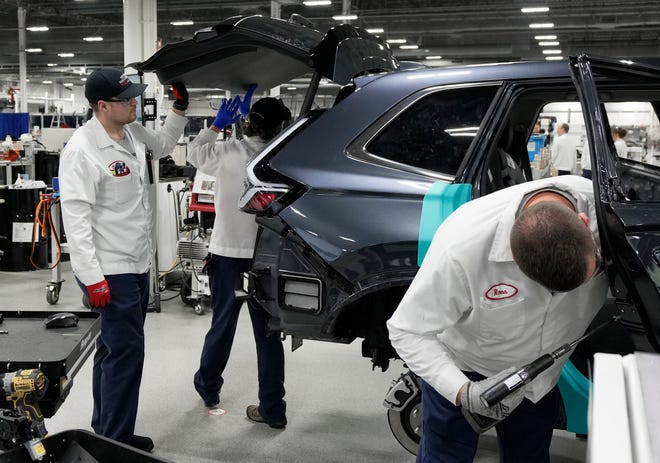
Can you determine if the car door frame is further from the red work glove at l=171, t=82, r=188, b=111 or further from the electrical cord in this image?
the electrical cord

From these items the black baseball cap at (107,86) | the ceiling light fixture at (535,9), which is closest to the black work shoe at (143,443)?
the black baseball cap at (107,86)

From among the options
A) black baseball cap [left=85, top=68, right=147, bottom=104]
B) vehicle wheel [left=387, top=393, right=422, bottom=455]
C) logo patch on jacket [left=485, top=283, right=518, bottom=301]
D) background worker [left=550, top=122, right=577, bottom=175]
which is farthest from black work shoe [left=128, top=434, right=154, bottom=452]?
background worker [left=550, top=122, right=577, bottom=175]

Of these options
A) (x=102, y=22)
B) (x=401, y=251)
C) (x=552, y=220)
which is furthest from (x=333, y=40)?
(x=102, y=22)

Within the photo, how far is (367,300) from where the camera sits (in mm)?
3084

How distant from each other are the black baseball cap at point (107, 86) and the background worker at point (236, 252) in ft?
2.23

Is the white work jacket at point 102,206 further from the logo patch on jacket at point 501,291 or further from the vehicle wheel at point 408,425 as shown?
the logo patch on jacket at point 501,291

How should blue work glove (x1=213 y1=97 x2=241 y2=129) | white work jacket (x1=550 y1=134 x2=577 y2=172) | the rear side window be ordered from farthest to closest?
white work jacket (x1=550 y1=134 x2=577 y2=172) < blue work glove (x1=213 y1=97 x2=241 y2=129) < the rear side window

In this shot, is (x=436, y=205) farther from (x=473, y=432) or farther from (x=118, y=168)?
(x=118, y=168)

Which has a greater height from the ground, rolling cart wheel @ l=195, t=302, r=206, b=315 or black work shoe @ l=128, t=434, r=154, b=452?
black work shoe @ l=128, t=434, r=154, b=452

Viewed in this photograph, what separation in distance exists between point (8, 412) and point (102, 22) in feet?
63.1

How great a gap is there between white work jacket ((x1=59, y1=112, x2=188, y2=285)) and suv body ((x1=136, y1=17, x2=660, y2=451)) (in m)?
0.46

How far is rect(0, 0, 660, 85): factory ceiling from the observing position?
16.1 m

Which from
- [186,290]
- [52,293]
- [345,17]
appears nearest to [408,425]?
[186,290]

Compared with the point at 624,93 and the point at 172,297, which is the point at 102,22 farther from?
the point at 624,93
